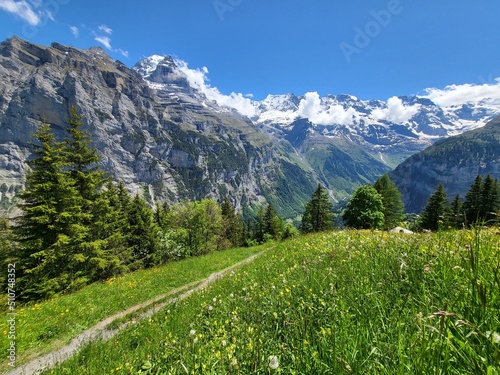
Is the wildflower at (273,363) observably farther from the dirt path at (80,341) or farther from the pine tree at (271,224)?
the pine tree at (271,224)

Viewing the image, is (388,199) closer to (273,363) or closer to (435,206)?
(435,206)

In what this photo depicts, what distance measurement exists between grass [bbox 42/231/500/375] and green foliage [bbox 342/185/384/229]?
43888mm

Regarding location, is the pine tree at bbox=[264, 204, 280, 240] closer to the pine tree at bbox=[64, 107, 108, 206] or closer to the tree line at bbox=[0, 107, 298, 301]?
the tree line at bbox=[0, 107, 298, 301]

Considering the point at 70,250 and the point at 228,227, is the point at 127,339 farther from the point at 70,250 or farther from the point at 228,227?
the point at 228,227

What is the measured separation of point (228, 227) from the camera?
72750 mm

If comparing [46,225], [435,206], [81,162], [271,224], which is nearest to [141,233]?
[81,162]

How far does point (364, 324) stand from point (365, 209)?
161 feet

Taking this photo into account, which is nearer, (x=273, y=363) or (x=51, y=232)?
(x=273, y=363)

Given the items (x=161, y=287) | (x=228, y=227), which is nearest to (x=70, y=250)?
(x=161, y=287)

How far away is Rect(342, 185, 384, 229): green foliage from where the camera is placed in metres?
46.8

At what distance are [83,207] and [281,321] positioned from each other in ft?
85.3

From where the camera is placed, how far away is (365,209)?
48.0 metres

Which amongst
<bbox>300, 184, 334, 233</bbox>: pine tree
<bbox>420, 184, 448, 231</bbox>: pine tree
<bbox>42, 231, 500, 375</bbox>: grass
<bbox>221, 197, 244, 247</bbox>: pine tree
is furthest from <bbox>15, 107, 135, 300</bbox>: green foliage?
<bbox>420, 184, 448, 231</bbox>: pine tree

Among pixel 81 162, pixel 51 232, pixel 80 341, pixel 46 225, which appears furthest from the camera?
pixel 81 162
